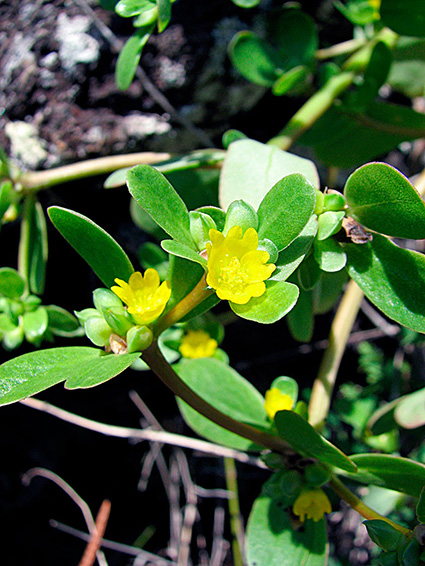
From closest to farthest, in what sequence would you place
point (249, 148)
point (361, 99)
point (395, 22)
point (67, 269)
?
point (249, 148) → point (395, 22) → point (361, 99) → point (67, 269)

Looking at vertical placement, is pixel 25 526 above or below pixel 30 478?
below

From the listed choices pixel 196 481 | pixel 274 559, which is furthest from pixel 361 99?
pixel 196 481

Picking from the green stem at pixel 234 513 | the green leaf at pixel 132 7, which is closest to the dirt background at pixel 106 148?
the green stem at pixel 234 513

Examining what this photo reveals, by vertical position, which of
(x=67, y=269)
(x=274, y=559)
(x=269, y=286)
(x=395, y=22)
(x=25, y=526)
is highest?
(x=395, y=22)

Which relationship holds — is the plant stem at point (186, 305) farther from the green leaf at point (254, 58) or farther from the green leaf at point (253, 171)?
the green leaf at point (254, 58)

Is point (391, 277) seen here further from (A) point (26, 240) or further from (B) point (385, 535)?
(A) point (26, 240)

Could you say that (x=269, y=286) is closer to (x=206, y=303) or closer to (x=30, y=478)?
(x=206, y=303)

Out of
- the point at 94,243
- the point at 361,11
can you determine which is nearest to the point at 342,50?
the point at 361,11
